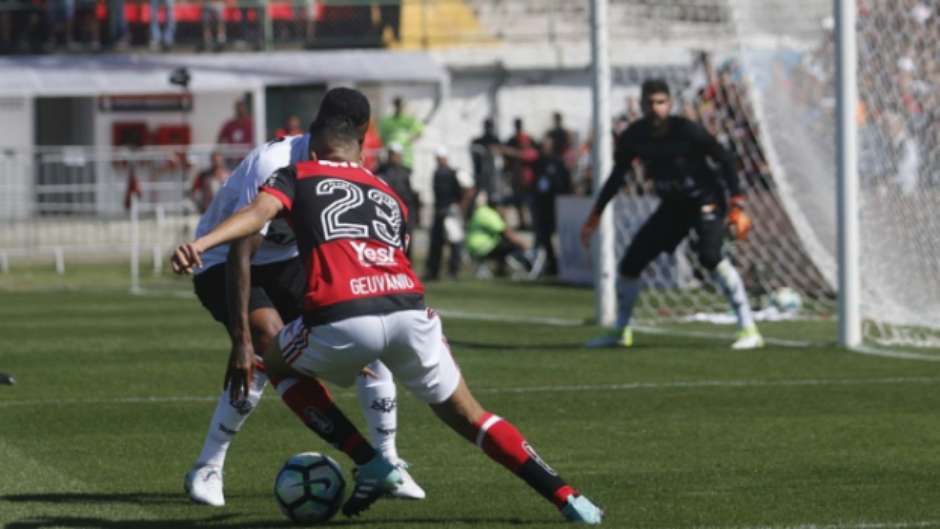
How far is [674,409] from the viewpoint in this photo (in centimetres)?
1241

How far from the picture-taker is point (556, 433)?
11.4 metres

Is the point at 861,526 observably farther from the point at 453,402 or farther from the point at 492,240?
the point at 492,240

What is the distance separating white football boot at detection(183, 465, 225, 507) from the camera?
898cm

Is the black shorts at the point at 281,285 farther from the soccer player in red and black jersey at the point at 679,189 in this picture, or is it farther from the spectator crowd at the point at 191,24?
the spectator crowd at the point at 191,24

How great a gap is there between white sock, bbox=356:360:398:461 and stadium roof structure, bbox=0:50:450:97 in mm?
24795

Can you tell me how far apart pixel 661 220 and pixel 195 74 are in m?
19.5

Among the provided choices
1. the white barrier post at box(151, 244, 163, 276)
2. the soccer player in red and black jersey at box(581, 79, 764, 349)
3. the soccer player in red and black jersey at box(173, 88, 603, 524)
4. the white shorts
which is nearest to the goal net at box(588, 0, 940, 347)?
the soccer player in red and black jersey at box(581, 79, 764, 349)

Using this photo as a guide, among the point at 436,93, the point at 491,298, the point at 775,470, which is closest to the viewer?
the point at 775,470

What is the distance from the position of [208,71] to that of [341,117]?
26749mm

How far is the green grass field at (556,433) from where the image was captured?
8727 mm

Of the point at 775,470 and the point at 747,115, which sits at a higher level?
the point at 747,115

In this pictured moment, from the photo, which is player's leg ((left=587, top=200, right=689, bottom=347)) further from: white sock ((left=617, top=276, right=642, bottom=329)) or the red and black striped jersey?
the red and black striped jersey

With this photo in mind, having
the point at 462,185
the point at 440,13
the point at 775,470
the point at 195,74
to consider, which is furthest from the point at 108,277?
the point at 775,470

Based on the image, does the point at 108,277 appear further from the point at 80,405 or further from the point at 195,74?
the point at 80,405
